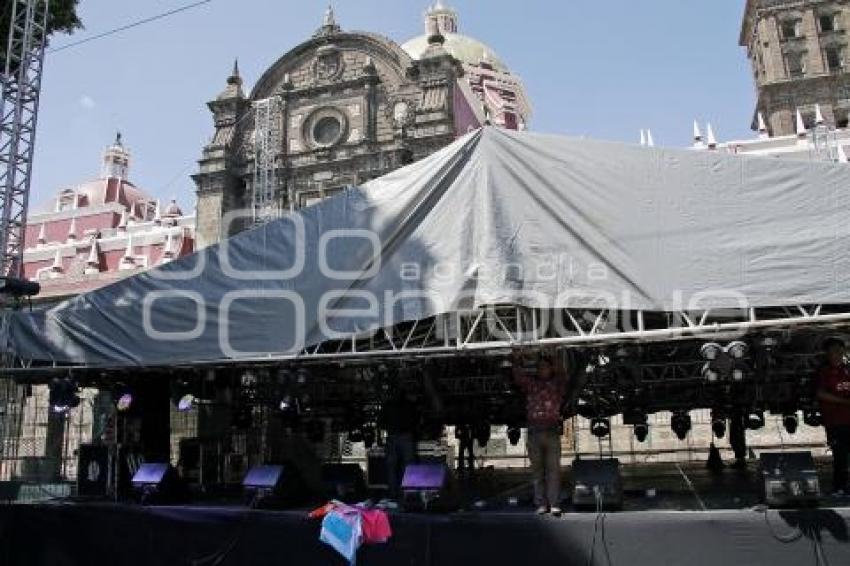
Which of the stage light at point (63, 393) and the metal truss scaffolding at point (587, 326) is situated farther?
the stage light at point (63, 393)

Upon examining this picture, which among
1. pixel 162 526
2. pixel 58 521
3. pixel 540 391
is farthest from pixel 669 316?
pixel 58 521

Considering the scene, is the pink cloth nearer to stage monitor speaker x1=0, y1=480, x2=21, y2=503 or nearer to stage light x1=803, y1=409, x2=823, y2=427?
stage monitor speaker x1=0, y1=480, x2=21, y2=503

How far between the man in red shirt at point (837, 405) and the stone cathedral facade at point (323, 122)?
2209 cm

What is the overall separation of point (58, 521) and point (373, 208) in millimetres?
6061

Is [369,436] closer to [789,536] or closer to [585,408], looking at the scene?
[585,408]

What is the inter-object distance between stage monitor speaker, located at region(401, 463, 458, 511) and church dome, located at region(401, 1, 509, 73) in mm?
49875

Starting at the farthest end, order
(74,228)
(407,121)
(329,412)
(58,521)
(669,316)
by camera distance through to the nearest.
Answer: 1. (74,228)
2. (407,121)
3. (329,412)
4. (58,521)
5. (669,316)

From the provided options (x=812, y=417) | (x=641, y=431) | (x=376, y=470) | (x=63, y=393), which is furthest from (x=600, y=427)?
(x=63, y=393)

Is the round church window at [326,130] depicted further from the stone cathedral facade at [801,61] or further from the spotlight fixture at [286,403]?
the stone cathedral facade at [801,61]

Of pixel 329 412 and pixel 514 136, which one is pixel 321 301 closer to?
pixel 514 136

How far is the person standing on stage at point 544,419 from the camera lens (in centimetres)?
819

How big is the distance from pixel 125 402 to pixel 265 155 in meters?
21.0

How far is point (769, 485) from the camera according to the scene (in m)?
7.43

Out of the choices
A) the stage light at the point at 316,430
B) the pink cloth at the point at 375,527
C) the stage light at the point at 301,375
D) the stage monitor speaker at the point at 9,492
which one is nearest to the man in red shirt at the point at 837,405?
the pink cloth at the point at 375,527
